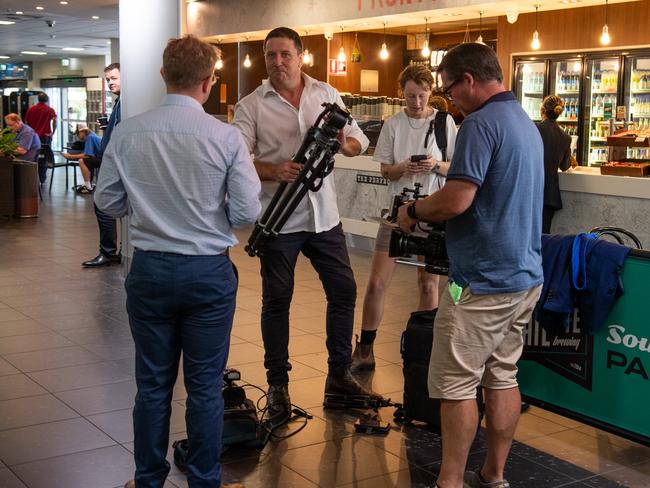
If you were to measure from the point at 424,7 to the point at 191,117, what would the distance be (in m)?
7.60

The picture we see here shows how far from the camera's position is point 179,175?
2.77m

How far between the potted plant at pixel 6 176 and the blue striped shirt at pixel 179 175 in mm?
9583

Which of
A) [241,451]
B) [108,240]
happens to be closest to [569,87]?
[108,240]

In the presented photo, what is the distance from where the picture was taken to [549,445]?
12.6 feet

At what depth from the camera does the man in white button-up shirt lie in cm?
396

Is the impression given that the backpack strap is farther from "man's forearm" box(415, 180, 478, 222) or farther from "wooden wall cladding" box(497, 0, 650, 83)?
"wooden wall cladding" box(497, 0, 650, 83)

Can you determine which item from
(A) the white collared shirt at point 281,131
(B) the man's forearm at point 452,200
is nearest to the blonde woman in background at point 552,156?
(A) the white collared shirt at point 281,131

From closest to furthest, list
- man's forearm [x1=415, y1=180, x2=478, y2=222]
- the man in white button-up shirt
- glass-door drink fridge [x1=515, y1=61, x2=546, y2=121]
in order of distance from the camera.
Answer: man's forearm [x1=415, y1=180, x2=478, y2=222] < the man in white button-up shirt < glass-door drink fridge [x1=515, y1=61, x2=546, y2=121]

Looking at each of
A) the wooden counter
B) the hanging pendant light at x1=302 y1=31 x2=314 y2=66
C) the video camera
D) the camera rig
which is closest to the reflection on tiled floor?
the video camera

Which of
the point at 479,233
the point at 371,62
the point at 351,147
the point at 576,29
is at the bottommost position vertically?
the point at 479,233

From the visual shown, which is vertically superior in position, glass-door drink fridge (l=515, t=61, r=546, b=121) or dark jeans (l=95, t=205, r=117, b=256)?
glass-door drink fridge (l=515, t=61, r=546, b=121)

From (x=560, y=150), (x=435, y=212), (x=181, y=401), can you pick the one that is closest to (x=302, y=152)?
(x=435, y=212)

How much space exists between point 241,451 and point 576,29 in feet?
28.8

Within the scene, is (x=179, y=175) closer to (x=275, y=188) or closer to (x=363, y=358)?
(x=275, y=188)
